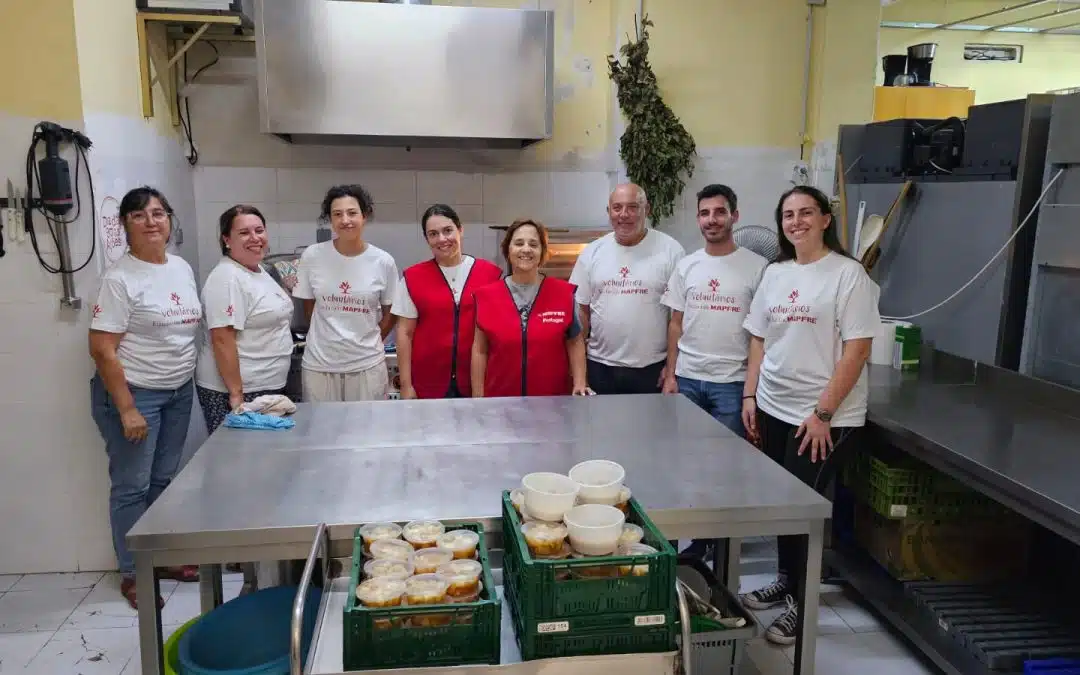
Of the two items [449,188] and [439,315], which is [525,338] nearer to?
[439,315]

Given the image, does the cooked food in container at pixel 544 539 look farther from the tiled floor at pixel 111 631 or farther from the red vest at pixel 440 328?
the red vest at pixel 440 328

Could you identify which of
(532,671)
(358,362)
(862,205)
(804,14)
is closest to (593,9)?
(804,14)

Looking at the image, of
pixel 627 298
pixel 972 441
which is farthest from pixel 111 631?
pixel 972 441

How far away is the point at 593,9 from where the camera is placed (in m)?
4.04

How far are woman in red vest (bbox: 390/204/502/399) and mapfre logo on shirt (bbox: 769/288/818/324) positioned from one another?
3.52 feet

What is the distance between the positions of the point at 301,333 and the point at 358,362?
0.76m

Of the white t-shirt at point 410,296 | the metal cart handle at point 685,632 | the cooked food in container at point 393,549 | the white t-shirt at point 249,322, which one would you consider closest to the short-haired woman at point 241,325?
the white t-shirt at point 249,322

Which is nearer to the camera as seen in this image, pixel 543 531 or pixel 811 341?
pixel 543 531

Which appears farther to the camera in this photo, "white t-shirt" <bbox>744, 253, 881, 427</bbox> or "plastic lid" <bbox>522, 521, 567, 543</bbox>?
"white t-shirt" <bbox>744, 253, 881, 427</bbox>

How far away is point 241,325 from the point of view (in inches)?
107

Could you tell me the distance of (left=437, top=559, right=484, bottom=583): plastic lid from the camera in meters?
1.34

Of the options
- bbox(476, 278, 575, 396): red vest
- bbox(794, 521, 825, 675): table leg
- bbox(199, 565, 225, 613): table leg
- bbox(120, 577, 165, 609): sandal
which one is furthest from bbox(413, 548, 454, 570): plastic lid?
bbox(120, 577, 165, 609): sandal

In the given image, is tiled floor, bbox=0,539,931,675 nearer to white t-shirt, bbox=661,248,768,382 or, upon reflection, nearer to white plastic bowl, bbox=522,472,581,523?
white t-shirt, bbox=661,248,768,382

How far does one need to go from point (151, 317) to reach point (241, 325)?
0.95 feet
